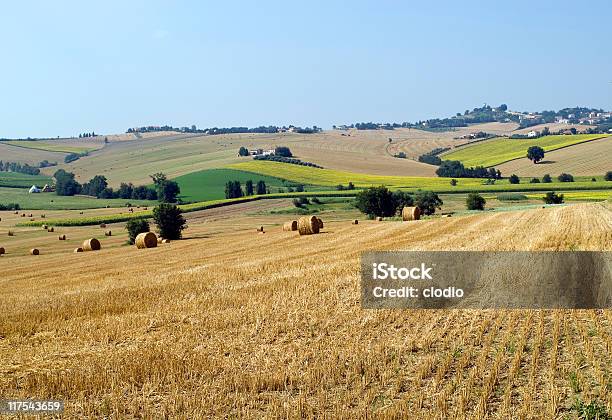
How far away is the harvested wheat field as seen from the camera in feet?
28.9

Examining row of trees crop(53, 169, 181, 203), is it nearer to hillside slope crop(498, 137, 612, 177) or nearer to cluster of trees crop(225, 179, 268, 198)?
cluster of trees crop(225, 179, 268, 198)

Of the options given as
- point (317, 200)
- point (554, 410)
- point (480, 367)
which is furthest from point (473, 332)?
point (317, 200)

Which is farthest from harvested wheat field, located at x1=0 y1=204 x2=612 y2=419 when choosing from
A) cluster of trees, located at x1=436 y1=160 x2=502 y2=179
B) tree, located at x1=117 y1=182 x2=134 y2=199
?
cluster of trees, located at x1=436 y1=160 x2=502 y2=179

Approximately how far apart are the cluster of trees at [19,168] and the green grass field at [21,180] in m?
7.08

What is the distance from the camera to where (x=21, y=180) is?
150750 mm

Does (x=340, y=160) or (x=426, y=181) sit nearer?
(x=426, y=181)

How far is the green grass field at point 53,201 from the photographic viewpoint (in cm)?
10862

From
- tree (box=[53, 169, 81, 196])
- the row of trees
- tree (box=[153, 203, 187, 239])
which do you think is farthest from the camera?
tree (box=[53, 169, 81, 196])

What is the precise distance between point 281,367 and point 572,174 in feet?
372

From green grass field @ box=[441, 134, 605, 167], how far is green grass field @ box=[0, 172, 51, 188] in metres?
95.5

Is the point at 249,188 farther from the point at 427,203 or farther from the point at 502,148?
the point at 502,148

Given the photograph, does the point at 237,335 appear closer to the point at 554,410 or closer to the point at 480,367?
the point at 480,367

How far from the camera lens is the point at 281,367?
408 inches

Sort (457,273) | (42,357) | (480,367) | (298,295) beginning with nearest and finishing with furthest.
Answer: (480,367) < (42,357) < (298,295) < (457,273)
